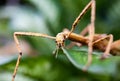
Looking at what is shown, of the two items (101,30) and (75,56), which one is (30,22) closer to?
(101,30)

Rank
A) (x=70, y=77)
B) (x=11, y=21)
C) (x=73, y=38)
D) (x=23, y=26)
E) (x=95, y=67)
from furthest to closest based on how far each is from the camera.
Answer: (x=11, y=21), (x=23, y=26), (x=70, y=77), (x=73, y=38), (x=95, y=67)

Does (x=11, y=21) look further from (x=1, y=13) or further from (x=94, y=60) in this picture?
(x=94, y=60)

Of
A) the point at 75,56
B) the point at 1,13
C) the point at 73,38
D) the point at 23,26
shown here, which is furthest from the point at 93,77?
the point at 1,13

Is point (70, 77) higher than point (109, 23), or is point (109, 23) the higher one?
point (109, 23)

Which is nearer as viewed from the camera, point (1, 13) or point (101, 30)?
point (101, 30)

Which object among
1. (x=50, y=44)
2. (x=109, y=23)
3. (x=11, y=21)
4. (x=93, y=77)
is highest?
(x=11, y=21)

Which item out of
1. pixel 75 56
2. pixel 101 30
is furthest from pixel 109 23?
pixel 75 56

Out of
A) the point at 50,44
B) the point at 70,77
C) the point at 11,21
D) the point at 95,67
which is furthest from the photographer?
the point at 11,21

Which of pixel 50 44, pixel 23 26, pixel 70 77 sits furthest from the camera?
pixel 23 26

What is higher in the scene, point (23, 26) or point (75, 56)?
point (23, 26)
